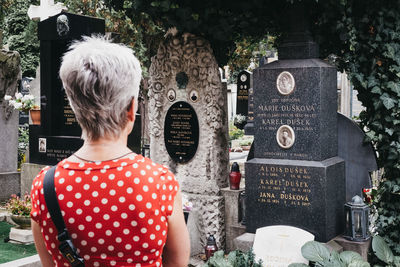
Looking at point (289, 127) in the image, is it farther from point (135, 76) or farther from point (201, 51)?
point (135, 76)

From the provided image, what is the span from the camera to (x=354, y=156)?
5656 mm

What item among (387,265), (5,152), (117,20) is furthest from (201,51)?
(117,20)

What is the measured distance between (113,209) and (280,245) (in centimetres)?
340

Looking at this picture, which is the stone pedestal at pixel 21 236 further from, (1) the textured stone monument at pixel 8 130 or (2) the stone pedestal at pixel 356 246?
(2) the stone pedestal at pixel 356 246

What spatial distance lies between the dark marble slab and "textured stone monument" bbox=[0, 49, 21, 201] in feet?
16.9

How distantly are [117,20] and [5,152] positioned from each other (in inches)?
289

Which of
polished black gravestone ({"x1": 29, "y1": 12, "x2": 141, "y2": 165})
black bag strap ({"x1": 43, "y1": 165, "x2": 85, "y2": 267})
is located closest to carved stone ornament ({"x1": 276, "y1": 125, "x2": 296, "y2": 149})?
polished black gravestone ({"x1": 29, "y1": 12, "x2": 141, "y2": 165})

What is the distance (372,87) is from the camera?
544cm

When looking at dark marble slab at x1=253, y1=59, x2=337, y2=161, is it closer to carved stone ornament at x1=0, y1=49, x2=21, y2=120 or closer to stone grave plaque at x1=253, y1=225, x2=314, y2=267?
stone grave plaque at x1=253, y1=225, x2=314, y2=267

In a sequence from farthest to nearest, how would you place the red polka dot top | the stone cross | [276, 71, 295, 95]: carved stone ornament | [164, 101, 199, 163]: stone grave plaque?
1. the stone cross
2. [164, 101, 199, 163]: stone grave plaque
3. [276, 71, 295, 95]: carved stone ornament
4. the red polka dot top

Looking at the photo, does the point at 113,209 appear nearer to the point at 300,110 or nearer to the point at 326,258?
the point at 326,258

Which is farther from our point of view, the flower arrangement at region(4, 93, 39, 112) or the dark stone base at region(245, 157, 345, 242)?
the flower arrangement at region(4, 93, 39, 112)

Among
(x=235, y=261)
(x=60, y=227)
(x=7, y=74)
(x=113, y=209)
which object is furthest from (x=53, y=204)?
(x=7, y=74)

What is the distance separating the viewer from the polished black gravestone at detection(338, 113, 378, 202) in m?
5.59
